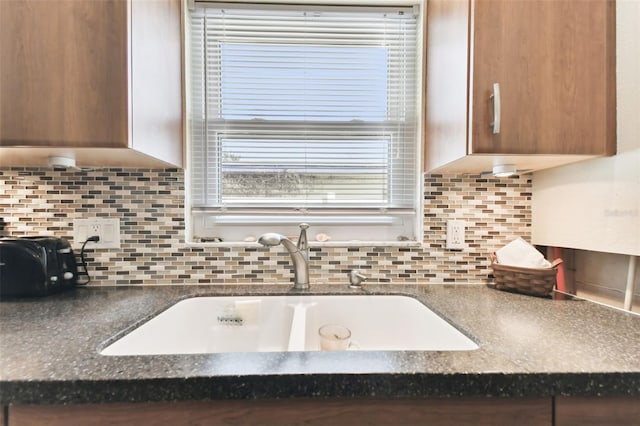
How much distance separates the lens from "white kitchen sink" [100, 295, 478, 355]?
3.11 feet

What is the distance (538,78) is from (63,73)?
1.27 metres

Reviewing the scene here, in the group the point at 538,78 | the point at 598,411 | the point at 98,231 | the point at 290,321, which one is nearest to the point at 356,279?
the point at 290,321

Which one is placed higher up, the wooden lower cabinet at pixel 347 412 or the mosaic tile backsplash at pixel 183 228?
the mosaic tile backsplash at pixel 183 228

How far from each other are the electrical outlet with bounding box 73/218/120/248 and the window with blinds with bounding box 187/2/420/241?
11.3 inches

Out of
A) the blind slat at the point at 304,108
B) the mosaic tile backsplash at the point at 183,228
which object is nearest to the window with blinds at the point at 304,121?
the blind slat at the point at 304,108

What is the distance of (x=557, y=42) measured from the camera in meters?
0.81

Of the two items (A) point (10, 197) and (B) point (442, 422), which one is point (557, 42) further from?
(A) point (10, 197)

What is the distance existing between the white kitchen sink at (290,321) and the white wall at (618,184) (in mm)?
576

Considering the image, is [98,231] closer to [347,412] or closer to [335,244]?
[335,244]

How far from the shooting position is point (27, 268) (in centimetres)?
95

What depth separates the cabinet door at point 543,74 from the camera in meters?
0.80

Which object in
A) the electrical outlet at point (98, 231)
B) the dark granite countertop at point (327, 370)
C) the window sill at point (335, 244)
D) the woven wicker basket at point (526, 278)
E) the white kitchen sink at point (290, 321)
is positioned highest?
the electrical outlet at point (98, 231)

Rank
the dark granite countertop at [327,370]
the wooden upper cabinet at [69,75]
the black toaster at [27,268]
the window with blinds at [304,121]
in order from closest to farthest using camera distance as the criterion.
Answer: the dark granite countertop at [327,370]
the wooden upper cabinet at [69,75]
the black toaster at [27,268]
the window with blinds at [304,121]

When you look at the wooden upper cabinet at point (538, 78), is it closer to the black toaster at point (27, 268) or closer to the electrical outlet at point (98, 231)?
the electrical outlet at point (98, 231)
